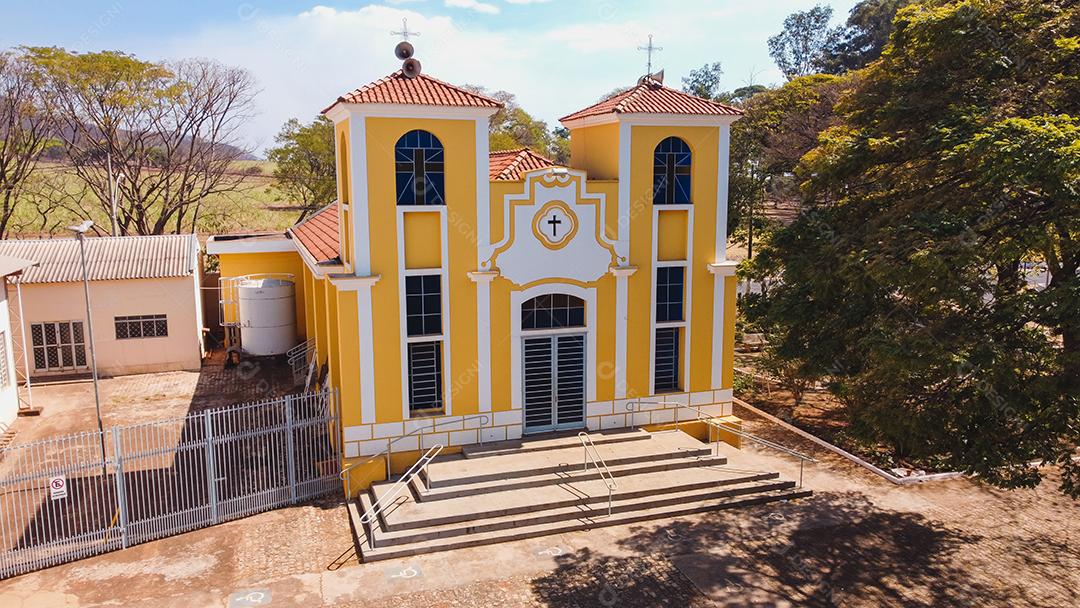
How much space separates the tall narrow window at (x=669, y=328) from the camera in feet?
53.8

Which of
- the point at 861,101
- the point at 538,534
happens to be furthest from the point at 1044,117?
the point at 538,534

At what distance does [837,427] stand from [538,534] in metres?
10.6

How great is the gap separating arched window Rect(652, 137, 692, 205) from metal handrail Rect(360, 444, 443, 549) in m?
6.92

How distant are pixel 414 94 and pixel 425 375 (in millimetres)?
5388

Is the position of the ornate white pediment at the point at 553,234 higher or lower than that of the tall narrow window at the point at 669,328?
higher

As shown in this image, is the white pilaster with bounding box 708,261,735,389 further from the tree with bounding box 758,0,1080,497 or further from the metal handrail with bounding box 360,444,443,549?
the metal handrail with bounding box 360,444,443,549

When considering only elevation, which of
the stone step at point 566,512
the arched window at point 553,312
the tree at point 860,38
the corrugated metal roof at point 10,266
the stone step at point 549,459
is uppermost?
the tree at point 860,38

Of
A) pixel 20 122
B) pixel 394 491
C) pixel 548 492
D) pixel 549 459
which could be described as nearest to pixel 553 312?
pixel 549 459

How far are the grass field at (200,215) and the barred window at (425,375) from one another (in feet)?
95.5

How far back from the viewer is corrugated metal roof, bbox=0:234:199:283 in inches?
915

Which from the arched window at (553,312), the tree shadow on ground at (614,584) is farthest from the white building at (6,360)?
the tree shadow on ground at (614,584)

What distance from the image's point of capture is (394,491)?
13.9 meters

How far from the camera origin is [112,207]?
34.0 meters

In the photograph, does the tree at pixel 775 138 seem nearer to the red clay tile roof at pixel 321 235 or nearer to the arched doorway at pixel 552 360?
the red clay tile roof at pixel 321 235
